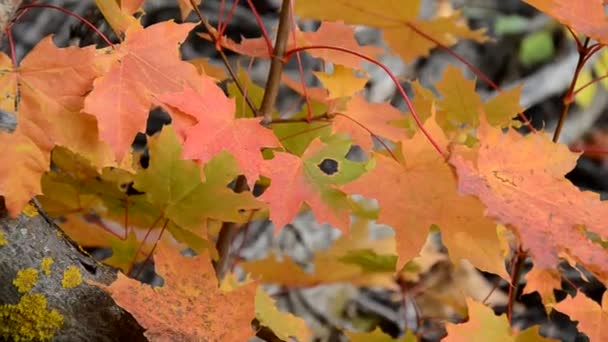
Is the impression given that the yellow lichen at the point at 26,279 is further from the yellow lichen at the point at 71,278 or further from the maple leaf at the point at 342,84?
the maple leaf at the point at 342,84

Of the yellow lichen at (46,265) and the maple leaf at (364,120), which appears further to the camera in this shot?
the maple leaf at (364,120)

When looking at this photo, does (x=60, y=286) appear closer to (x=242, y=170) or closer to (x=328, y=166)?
(x=242, y=170)

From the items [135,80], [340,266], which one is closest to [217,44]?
[135,80]

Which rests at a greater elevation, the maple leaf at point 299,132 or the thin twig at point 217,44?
the thin twig at point 217,44

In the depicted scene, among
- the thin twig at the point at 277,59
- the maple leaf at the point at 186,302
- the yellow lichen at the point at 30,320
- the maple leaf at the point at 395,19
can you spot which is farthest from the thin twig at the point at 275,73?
the yellow lichen at the point at 30,320

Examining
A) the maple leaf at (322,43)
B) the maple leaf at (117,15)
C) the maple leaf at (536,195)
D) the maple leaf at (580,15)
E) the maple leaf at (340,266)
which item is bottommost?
the maple leaf at (340,266)

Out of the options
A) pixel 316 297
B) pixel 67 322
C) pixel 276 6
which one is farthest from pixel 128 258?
pixel 276 6
